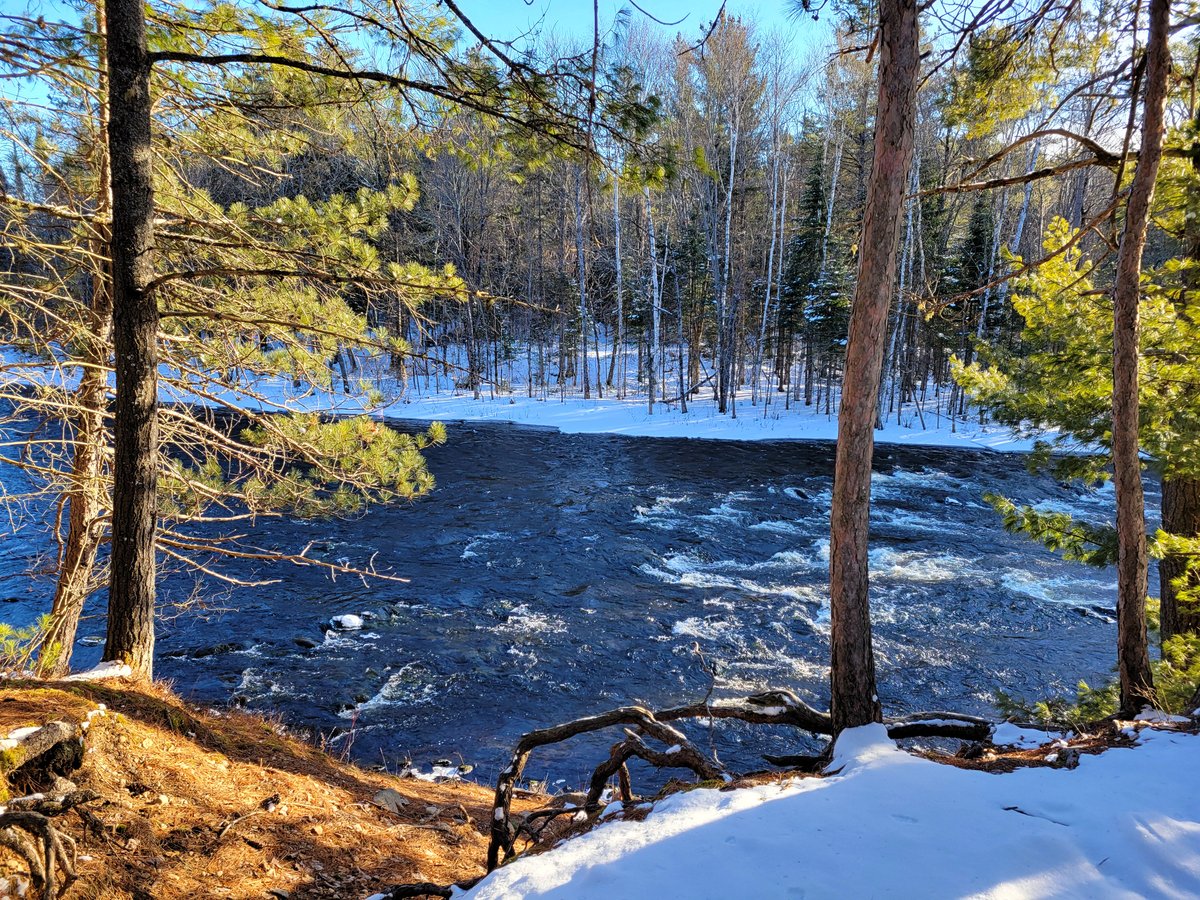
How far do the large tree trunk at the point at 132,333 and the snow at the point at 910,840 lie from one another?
9.89 feet

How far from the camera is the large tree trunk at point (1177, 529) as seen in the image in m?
5.72

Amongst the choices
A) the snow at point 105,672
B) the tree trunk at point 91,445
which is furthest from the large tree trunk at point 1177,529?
the tree trunk at point 91,445

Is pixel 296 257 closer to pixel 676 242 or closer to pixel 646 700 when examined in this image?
pixel 646 700

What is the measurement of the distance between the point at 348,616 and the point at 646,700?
14.6 feet

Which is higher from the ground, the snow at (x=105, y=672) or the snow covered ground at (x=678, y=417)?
the snow covered ground at (x=678, y=417)

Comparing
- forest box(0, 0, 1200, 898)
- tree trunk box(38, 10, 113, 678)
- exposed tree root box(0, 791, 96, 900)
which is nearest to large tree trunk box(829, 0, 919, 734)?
forest box(0, 0, 1200, 898)

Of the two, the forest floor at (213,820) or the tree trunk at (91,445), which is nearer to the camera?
the forest floor at (213,820)

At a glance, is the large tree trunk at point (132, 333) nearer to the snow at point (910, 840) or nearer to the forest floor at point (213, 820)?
the forest floor at point (213, 820)

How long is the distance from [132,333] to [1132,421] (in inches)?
245

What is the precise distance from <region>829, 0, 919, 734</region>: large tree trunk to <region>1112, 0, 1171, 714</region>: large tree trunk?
1.67 m

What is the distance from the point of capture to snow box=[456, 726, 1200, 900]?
2035 mm

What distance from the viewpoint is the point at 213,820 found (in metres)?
3.04

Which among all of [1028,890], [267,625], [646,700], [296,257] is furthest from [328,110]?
[267,625]

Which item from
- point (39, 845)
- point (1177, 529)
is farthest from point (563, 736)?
point (1177, 529)
